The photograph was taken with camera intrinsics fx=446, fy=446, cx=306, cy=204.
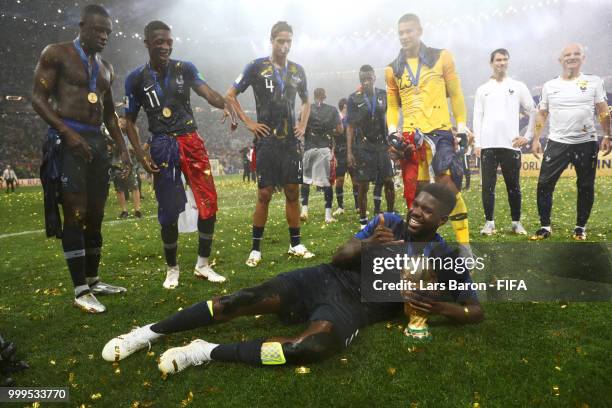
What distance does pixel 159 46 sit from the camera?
4301 mm

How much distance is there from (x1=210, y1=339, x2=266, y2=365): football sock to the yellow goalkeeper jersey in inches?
119

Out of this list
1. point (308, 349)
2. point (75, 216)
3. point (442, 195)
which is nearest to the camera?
point (308, 349)

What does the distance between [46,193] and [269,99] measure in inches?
102

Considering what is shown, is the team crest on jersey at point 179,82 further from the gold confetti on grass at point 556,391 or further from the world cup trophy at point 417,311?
the gold confetti on grass at point 556,391

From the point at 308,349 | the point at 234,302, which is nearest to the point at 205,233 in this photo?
the point at 234,302

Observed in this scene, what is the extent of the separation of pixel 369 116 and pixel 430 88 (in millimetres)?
3147

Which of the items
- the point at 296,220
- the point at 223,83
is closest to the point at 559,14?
the point at 223,83

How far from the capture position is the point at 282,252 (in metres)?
5.82

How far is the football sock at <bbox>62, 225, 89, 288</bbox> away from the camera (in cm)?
393

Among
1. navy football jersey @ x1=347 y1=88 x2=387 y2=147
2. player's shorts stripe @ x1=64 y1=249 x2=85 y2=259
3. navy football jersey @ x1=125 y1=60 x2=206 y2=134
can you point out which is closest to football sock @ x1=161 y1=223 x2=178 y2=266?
player's shorts stripe @ x1=64 y1=249 x2=85 y2=259

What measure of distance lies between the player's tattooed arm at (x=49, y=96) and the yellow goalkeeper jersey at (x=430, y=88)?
121 inches

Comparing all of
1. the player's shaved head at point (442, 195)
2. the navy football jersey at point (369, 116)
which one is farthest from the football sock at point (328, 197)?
the player's shaved head at point (442, 195)

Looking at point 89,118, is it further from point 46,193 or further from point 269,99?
point 269,99

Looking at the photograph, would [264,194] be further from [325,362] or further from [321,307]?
[325,362]
